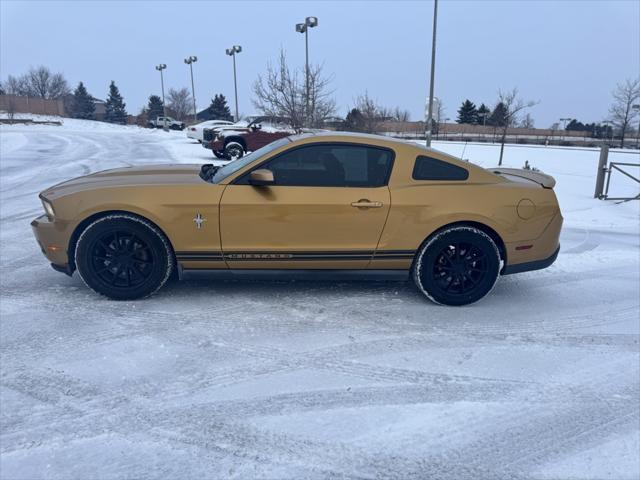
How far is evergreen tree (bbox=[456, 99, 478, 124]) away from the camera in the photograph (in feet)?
234

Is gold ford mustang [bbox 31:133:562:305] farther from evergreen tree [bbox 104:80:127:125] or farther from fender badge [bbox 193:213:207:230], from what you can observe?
evergreen tree [bbox 104:80:127:125]

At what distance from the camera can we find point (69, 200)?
4.05 metres

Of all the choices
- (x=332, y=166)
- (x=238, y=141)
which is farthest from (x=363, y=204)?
(x=238, y=141)

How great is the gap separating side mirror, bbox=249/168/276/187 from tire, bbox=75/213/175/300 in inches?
35.9

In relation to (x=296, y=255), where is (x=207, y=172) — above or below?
above

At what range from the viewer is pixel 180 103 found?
69875mm

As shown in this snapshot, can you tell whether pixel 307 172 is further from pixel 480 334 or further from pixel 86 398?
pixel 86 398

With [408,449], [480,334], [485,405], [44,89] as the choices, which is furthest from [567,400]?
[44,89]

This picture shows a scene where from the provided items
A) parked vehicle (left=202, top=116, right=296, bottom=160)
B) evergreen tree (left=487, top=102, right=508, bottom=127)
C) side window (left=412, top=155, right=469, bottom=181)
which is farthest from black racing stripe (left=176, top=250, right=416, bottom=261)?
evergreen tree (left=487, top=102, right=508, bottom=127)

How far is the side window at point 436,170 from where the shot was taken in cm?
425

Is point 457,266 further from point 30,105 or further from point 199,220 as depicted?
point 30,105

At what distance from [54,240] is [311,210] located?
2213mm

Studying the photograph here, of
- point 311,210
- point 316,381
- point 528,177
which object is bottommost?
point 316,381

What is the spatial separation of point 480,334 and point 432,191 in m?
1.28
